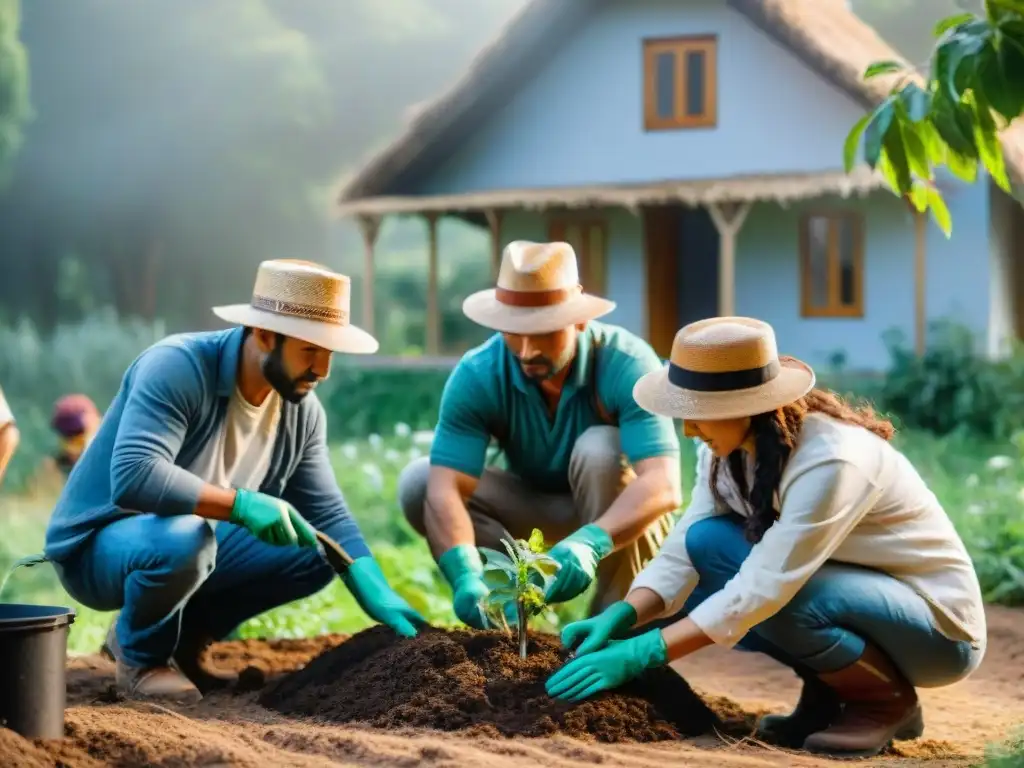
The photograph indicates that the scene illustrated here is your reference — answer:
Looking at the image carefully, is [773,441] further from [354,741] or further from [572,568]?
[354,741]

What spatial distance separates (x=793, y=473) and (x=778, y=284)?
11.7 metres

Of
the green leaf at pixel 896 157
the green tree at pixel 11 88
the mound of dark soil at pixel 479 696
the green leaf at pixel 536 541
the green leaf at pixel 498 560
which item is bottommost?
the mound of dark soil at pixel 479 696

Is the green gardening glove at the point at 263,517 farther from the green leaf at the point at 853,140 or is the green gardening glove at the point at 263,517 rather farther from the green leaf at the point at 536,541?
the green leaf at the point at 853,140

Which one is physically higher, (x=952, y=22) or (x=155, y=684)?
(x=952, y=22)

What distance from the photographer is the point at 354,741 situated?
354 cm

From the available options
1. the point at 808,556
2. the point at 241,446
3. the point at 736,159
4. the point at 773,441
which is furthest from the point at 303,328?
the point at 736,159

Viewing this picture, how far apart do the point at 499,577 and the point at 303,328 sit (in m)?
0.95

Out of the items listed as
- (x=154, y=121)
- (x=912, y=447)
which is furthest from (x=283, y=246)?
(x=912, y=447)

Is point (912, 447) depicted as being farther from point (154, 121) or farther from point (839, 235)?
point (154, 121)

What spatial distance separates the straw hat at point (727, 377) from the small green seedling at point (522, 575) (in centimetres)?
64

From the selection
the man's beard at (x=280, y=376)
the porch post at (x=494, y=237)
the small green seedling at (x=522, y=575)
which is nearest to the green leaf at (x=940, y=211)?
the small green seedling at (x=522, y=575)

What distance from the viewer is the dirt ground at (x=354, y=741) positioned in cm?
336

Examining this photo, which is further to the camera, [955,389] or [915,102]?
[955,389]

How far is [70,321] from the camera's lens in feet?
81.7
